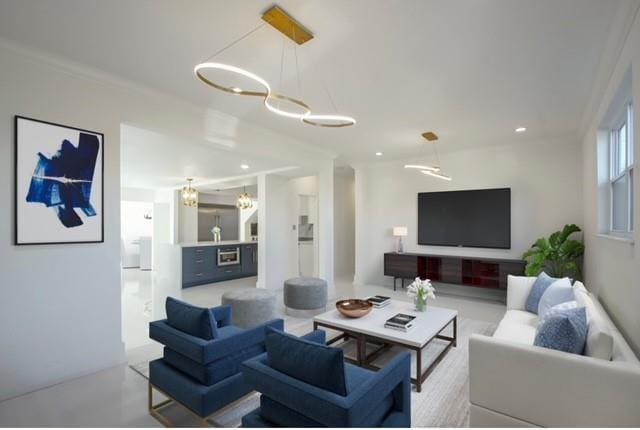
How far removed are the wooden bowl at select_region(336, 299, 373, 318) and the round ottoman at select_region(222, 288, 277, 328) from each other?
3.57 feet

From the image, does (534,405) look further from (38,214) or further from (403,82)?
(38,214)

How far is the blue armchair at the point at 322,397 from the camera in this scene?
135cm

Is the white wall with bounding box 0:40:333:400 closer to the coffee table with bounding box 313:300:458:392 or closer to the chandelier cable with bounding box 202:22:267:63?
the chandelier cable with bounding box 202:22:267:63

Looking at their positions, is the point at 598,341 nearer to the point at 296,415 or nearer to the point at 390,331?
the point at 390,331

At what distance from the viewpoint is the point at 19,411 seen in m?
2.30

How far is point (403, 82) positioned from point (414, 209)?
4.01 metres

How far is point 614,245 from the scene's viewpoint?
2660mm

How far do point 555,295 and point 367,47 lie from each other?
2.93 m

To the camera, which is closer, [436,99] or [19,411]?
[19,411]

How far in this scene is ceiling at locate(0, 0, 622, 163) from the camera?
2.10m

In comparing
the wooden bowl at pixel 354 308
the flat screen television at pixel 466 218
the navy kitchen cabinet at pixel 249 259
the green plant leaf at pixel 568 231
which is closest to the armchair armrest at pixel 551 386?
the wooden bowl at pixel 354 308

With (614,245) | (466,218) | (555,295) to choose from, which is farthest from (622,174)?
(466,218)

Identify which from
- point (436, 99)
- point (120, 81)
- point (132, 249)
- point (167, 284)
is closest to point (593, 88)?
point (436, 99)

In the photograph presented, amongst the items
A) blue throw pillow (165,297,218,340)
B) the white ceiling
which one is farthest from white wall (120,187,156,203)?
blue throw pillow (165,297,218,340)
